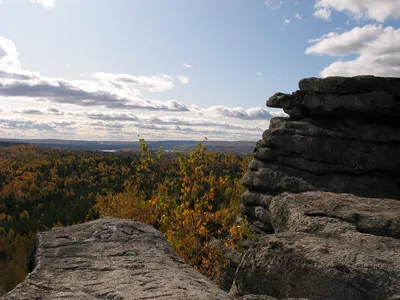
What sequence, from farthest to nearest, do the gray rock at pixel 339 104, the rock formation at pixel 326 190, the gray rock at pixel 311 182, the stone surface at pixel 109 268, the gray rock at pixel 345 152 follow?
the gray rock at pixel 345 152 < the gray rock at pixel 339 104 < the gray rock at pixel 311 182 < the rock formation at pixel 326 190 < the stone surface at pixel 109 268

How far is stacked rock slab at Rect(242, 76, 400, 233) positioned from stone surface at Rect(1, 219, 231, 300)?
53.3ft

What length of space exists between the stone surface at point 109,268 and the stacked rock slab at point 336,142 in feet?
53.3

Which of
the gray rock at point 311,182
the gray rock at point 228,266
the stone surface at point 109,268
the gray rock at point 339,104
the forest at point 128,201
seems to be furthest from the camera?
the gray rock at point 228,266

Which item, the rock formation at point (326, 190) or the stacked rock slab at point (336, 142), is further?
the stacked rock slab at point (336, 142)

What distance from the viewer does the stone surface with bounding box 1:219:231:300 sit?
6.48m

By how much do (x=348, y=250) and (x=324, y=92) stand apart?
59.6 ft

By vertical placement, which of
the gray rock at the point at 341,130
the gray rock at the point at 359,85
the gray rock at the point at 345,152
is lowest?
the gray rock at the point at 345,152

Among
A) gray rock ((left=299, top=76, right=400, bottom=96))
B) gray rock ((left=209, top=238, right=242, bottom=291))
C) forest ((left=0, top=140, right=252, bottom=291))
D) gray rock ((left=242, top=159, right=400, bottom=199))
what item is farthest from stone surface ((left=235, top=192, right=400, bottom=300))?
gray rock ((left=209, top=238, right=242, bottom=291))

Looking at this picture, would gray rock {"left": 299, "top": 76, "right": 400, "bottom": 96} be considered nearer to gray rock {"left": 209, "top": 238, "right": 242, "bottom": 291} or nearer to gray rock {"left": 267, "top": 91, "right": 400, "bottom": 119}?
gray rock {"left": 267, "top": 91, "right": 400, "bottom": 119}

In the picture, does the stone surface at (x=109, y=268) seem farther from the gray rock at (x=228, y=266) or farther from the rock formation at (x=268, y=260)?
the gray rock at (x=228, y=266)

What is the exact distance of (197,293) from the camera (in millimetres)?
6441

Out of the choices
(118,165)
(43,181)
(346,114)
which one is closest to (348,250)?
(346,114)

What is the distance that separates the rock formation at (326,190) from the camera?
7.58m

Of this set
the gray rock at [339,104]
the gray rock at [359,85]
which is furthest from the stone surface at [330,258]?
the gray rock at [359,85]
